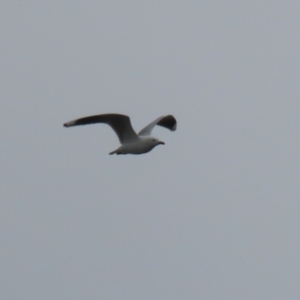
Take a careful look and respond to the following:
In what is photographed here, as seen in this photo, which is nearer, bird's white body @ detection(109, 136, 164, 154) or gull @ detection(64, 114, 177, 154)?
gull @ detection(64, 114, 177, 154)

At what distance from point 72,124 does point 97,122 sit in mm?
617

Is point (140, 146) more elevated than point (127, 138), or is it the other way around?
point (127, 138)

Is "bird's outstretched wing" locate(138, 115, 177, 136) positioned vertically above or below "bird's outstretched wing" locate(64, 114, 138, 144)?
above

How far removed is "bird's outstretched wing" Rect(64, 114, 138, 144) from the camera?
17.0m

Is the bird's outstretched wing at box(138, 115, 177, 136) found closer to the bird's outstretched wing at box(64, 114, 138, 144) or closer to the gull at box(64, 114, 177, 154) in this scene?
the gull at box(64, 114, 177, 154)

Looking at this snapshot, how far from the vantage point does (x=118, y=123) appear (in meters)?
17.6

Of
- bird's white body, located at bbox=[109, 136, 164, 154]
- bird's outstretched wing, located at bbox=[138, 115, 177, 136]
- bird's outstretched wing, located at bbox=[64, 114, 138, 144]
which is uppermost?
bird's outstretched wing, located at bbox=[138, 115, 177, 136]

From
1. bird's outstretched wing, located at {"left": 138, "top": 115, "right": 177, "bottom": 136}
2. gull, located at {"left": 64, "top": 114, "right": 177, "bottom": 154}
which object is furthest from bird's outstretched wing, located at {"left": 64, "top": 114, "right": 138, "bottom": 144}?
bird's outstretched wing, located at {"left": 138, "top": 115, "right": 177, "bottom": 136}

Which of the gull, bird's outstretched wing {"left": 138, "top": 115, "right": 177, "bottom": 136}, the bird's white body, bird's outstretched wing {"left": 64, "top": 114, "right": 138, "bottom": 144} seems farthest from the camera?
bird's outstretched wing {"left": 138, "top": 115, "right": 177, "bottom": 136}

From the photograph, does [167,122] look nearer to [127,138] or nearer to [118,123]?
[127,138]

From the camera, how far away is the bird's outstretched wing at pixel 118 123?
17.0 meters

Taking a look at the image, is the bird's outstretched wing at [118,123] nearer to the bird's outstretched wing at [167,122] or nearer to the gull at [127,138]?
the gull at [127,138]

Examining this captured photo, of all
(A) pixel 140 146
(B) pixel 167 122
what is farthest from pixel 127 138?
(B) pixel 167 122

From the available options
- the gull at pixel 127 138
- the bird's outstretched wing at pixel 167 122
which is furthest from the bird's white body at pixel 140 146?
the bird's outstretched wing at pixel 167 122
